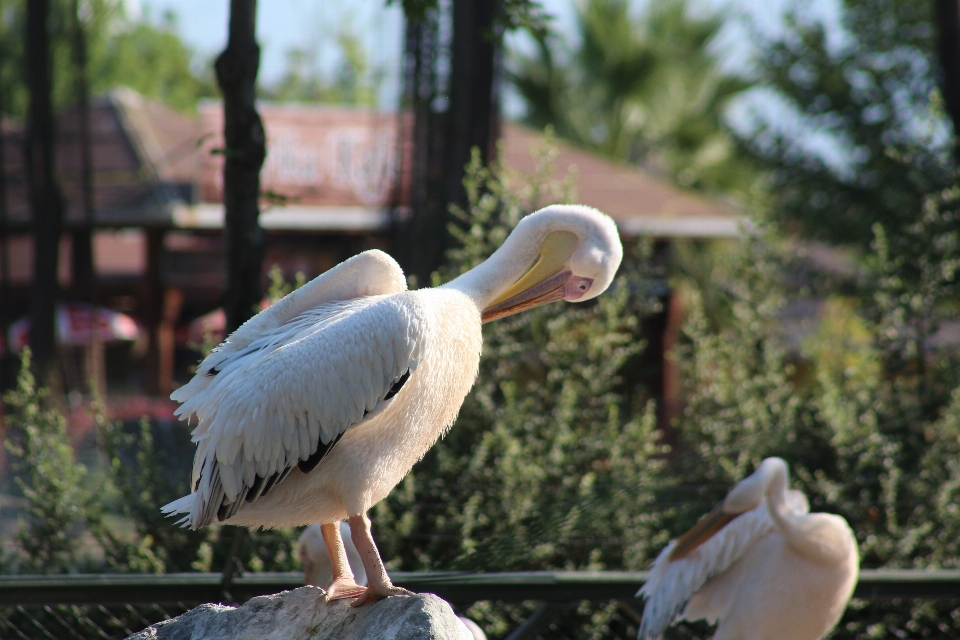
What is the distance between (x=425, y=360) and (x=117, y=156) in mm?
11221

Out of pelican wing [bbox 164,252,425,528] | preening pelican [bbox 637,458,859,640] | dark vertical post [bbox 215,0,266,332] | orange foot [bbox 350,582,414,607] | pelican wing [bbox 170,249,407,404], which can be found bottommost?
preening pelican [bbox 637,458,859,640]

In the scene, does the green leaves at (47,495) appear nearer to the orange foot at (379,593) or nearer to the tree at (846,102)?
the orange foot at (379,593)

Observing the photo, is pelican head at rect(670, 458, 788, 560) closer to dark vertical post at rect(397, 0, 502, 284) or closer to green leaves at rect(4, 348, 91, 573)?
dark vertical post at rect(397, 0, 502, 284)

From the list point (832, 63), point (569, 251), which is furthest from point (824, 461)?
point (832, 63)

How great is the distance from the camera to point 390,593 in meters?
2.80

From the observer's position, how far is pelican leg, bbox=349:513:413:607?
2777 mm

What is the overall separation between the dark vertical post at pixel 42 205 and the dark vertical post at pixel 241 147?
3.15 meters

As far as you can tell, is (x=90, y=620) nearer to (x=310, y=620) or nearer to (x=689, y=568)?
(x=310, y=620)

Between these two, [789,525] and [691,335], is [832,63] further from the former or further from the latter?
[789,525]

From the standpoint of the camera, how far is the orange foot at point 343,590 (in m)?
2.96

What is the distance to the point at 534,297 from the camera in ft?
9.93

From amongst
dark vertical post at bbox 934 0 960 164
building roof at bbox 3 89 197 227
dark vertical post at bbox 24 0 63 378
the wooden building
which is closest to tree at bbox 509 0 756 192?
the wooden building

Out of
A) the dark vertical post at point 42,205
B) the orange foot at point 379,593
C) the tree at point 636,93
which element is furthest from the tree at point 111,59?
the tree at point 636,93

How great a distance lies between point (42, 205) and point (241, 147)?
3.57 meters
